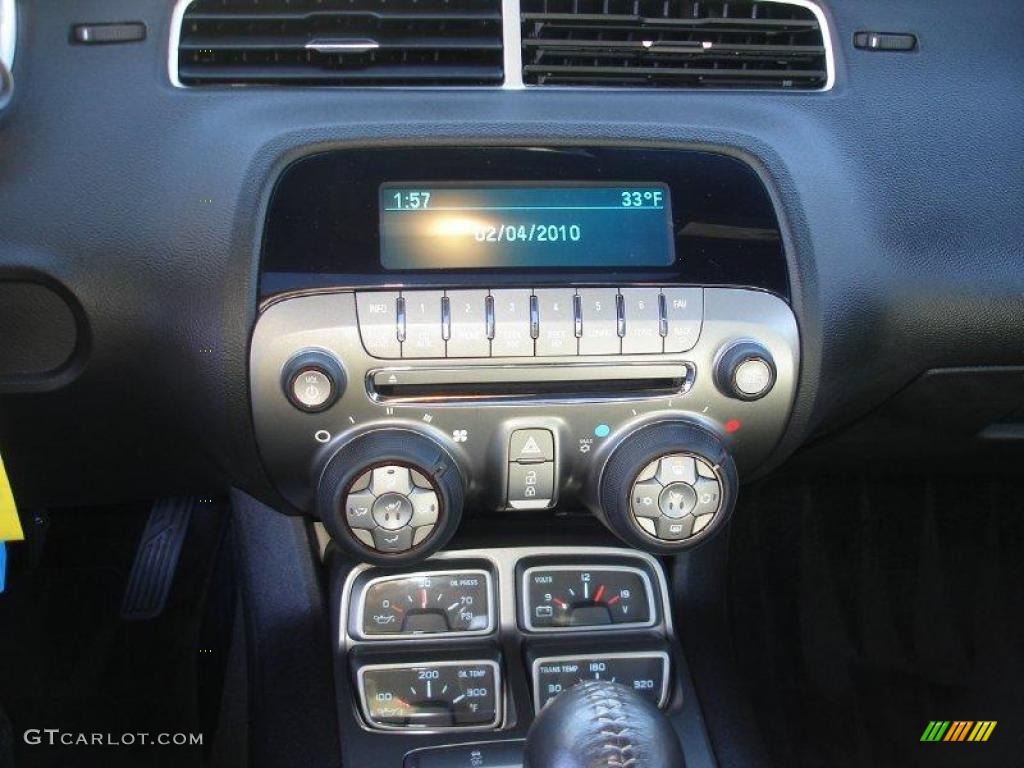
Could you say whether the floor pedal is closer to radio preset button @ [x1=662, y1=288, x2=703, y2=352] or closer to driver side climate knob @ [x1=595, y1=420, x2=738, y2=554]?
driver side climate knob @ [x1=595, y1=420, x2=738, y2=554]

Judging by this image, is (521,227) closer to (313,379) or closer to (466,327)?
(466,327)

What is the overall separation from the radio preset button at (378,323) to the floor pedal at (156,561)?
0.93 metres

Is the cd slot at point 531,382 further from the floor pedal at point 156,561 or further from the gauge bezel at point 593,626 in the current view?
the floor pedal at point 156,561

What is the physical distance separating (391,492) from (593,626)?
407 mm

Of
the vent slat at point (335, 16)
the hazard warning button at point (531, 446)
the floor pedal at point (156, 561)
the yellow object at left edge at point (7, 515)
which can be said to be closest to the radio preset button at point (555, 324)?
the hazard warning button at point (531, 446)

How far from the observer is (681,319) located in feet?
4.18

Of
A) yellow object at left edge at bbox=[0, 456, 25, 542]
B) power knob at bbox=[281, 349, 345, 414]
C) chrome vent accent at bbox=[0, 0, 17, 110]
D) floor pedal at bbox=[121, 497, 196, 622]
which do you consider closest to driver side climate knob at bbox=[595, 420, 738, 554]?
power knob at bbox=[281, 349, 345, 414]

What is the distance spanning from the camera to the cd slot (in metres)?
1.25

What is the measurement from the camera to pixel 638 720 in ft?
3.74

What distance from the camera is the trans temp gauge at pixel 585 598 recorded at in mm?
1509

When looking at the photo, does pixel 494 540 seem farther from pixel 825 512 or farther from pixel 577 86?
pixel 825 512

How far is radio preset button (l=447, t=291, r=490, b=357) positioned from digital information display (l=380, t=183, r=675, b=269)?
4cm

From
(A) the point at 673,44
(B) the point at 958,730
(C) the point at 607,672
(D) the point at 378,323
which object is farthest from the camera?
(B) the point at 958,730

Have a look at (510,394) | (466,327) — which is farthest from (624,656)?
(466,327)
